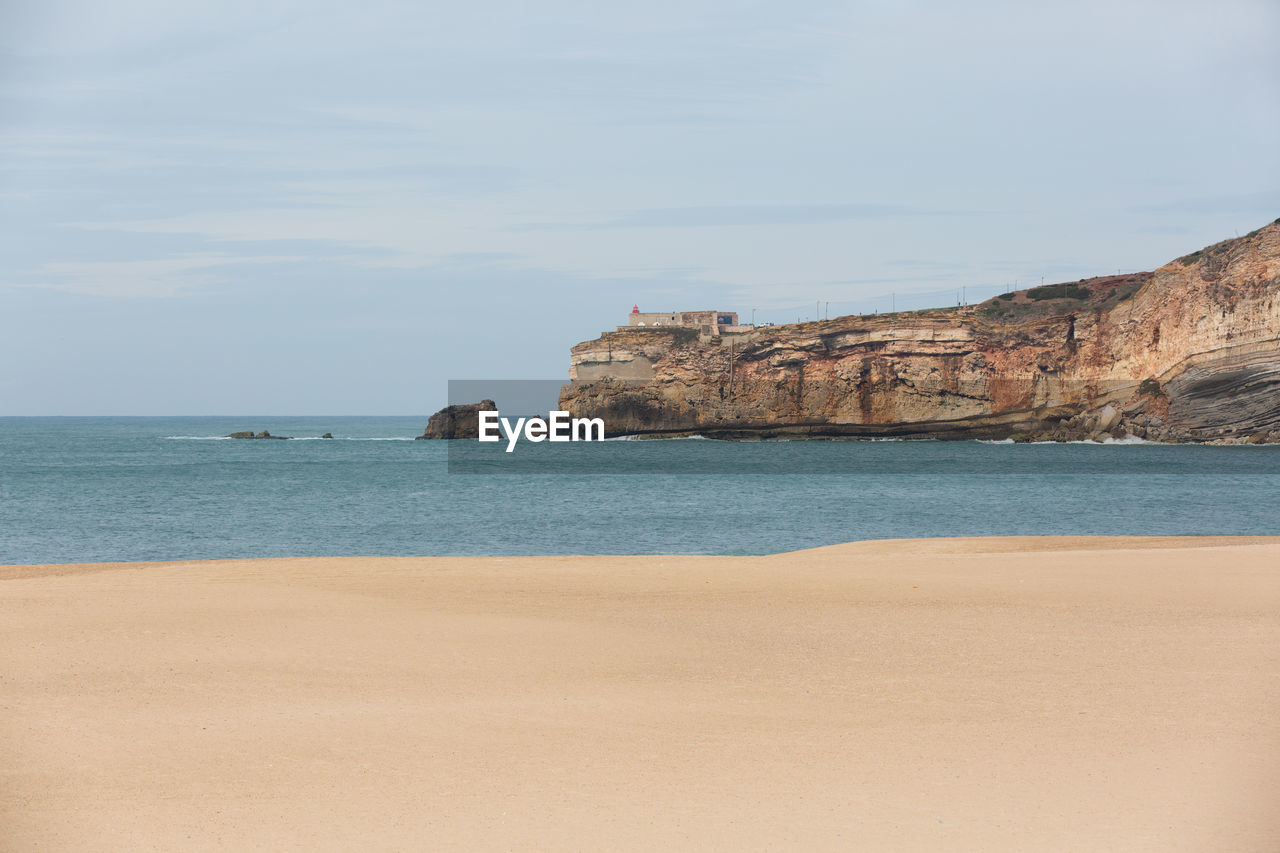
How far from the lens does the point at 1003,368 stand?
345 feet

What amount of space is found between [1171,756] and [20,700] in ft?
30.4

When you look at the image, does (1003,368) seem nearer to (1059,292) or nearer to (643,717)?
(1059,292)

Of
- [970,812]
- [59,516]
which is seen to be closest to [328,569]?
[970,812]

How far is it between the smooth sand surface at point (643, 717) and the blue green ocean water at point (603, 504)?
39.3 ft

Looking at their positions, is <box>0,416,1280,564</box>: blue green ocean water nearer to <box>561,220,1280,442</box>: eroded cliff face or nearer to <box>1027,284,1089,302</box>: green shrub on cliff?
<box>561,220,1280,442</box>: eroded cliff face

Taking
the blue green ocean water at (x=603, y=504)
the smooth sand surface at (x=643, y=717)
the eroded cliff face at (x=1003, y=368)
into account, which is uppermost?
the eroded cliff face at (x=1003, y=368)

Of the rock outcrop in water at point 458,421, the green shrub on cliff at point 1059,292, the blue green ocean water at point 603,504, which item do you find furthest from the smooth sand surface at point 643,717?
the rock outcrop in water at point 458,421

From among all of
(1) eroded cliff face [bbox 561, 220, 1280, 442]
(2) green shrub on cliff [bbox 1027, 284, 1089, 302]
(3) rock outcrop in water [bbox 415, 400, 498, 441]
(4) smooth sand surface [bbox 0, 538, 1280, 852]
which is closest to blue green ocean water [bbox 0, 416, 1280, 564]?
(4) smooth sand surface [bbox 0, 538, 1280, 852]

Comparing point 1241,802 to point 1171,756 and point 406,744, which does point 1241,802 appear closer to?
point 1171,756

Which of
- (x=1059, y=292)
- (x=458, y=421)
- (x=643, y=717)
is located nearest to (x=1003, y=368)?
(x=1059, y=292)

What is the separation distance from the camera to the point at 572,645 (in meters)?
11.2

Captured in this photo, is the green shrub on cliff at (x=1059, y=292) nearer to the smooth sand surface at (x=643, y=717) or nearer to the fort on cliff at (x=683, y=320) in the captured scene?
the fort on cliff at (x=683, y=320)

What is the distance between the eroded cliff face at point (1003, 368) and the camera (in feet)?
279

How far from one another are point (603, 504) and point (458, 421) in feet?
311
